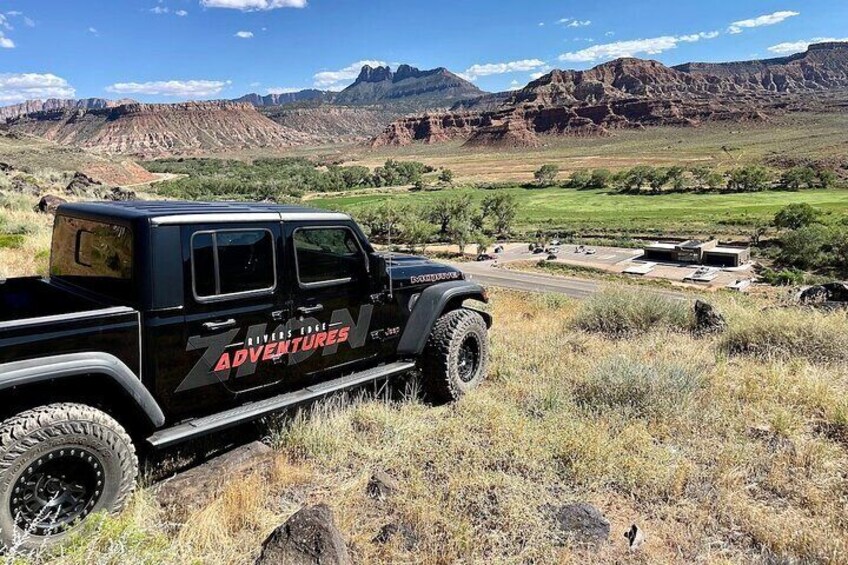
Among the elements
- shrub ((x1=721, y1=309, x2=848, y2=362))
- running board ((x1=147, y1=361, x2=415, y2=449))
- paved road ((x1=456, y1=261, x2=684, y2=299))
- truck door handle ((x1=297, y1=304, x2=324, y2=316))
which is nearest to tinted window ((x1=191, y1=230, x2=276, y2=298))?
truck door handle ((x1=297, y1=304, x2=324, y2=316))

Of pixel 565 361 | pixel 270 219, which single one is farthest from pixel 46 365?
pixel 565 361

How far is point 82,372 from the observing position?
3176 mm

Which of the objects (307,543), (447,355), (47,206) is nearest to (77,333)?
(307,543)

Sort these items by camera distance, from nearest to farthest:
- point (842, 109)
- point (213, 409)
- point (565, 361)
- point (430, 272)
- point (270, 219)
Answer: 1. point (213, 409)
2. point (270, 219)
3. point (430, 272)
4. point (565, 361)
5. point (842, 109)

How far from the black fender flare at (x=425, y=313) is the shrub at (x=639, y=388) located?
1.61 meters

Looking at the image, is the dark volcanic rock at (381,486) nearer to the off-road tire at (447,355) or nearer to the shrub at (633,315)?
the off-road tire at (447,355)

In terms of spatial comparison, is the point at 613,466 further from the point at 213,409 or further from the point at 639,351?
the point at 639,351

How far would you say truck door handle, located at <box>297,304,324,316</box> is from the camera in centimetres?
444

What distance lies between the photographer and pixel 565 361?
707 cm

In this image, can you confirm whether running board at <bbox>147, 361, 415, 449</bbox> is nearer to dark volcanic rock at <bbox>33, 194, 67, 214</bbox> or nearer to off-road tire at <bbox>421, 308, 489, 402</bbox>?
off-road tire at <bbox>421, 308, 489, 402</bbox>

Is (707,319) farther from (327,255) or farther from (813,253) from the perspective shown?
(813,253)

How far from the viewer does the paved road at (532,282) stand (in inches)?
1630

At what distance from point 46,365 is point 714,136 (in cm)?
22520

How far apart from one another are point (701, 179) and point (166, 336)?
128113mm
